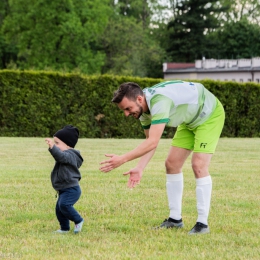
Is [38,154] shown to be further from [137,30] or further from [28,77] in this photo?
[137,30]

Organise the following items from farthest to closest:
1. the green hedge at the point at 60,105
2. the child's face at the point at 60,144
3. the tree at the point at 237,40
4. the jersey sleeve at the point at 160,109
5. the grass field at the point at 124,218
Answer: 1. the tree at the point at 237,40
2. the green hedge at the point at 60,105
3. the child's face at the point at 60,144
4. the jersey sleeve at the point at 160,109
5. the grass field at the point at 124,218

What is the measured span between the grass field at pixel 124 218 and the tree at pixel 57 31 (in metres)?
32.7

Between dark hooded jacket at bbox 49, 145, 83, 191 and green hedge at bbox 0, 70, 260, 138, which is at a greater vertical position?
dark hooded jacket at bbox 49, 145, 83, 191

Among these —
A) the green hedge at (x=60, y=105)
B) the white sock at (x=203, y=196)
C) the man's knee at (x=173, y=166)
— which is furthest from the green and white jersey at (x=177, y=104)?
the green hedge at (x=60, y=105)

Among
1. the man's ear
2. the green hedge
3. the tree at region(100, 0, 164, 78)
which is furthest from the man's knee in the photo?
the tree at region(100, 0, 164, 78)

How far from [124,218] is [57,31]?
3873 cm

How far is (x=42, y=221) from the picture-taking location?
6.68m

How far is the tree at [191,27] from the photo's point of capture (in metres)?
68.6

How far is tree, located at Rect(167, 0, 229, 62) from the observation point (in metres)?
68.6

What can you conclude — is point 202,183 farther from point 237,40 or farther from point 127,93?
point 237,40

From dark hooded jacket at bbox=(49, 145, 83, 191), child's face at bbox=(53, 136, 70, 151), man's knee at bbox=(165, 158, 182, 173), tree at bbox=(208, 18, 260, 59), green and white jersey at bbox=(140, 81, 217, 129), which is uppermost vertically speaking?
green and white jersey at bbox=(140, 81, 217, 129)

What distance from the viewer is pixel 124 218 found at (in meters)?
6.88

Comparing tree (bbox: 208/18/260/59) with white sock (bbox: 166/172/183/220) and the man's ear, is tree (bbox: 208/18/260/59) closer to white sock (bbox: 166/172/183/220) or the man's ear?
white sock (bbox: 166/172/183/220)

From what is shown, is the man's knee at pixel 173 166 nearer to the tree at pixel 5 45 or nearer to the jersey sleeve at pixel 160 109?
the jersey sleeve at pixel 160 109
